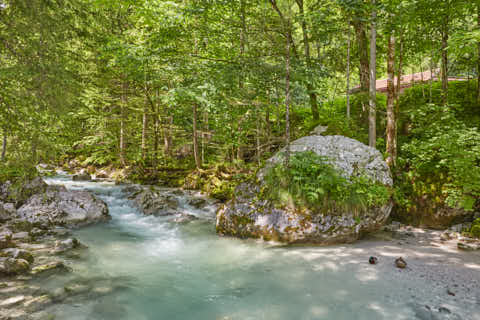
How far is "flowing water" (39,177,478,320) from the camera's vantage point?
3.61m

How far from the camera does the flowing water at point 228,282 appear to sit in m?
3.61

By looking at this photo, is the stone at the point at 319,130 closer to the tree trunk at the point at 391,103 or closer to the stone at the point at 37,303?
the tree trunk at the point at 391,103

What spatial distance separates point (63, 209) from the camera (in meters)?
7.89

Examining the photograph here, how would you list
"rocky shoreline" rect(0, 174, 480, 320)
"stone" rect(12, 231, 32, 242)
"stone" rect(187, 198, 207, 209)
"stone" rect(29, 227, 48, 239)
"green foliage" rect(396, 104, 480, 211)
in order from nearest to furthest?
"rocky shoreline" rect(0, 174, 480, 320)
"stone" rect(12, 231, 32, 242)
"green foliage" rect(396, 104, 480, 211)
"stone" rect(29, 227, 48, 239)
"stone" rect(187, 198, 207, 209)

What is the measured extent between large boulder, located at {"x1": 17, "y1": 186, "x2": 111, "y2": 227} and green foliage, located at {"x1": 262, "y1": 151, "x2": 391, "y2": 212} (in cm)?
576

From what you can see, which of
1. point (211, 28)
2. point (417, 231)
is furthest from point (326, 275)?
point (211, 28)

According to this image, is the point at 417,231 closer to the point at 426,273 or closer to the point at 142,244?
the point at 426,273

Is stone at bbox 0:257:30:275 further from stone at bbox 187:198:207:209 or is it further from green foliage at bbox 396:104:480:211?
green foliage at bbox 396:104:480:211

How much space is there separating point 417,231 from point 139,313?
7.22 metres

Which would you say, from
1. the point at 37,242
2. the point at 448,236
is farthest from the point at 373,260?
the point at 37,242

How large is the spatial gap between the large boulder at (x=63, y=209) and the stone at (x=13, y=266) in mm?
3149

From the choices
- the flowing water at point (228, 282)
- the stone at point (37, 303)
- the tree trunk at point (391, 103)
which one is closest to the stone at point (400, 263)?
the flowing water at point (228, 282)

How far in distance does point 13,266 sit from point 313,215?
235 inches

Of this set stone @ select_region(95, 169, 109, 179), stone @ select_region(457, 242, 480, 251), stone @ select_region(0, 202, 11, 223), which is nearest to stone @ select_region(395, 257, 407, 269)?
stone @ select_region(457, 242, 480, 251)
